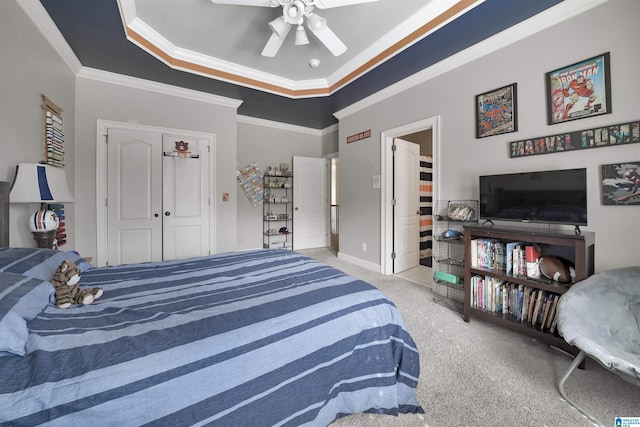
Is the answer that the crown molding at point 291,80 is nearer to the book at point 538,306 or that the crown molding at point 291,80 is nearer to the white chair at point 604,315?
the white chair at point 604,315

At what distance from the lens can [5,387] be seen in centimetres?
66

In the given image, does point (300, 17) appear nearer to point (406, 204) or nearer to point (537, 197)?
point (537, 197)

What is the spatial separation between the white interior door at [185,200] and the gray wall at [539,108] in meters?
2.83

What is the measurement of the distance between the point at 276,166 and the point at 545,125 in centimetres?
412

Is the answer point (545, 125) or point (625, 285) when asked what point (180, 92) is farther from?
point (625, 285)

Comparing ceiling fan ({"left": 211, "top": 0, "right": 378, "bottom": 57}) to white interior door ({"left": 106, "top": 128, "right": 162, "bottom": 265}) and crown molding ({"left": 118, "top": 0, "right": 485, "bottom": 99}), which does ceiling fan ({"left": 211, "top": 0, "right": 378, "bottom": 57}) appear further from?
white interior door ({"left": 106, "top": 128, "right": 162, "bottom": 265})

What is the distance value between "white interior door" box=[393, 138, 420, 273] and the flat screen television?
136 cm

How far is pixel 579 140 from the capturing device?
1911 millimetres

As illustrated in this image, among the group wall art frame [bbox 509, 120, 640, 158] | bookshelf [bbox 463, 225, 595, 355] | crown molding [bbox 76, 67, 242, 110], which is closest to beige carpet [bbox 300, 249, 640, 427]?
bookshelf [bbox 463, 225, 595, 355]

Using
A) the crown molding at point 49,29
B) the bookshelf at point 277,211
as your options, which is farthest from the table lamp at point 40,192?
the bookshelf at point 277,211

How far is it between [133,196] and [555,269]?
455 cm

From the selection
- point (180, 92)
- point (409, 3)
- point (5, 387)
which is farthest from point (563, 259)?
point (180, 92)

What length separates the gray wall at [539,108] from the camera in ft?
5.69

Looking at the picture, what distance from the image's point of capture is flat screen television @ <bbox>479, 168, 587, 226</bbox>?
180 cm
